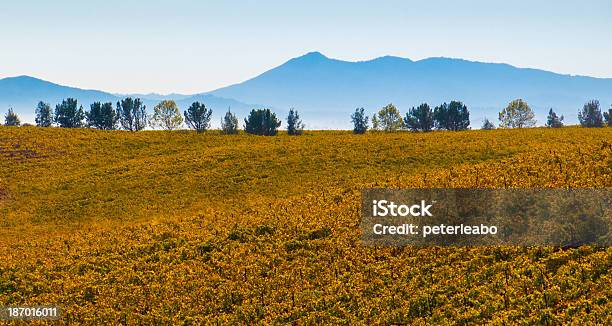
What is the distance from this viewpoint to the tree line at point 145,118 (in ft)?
411

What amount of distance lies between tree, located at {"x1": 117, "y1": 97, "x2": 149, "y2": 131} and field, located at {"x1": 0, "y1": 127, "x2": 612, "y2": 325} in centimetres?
9755

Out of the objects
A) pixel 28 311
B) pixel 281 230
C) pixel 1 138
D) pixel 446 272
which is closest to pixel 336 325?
pixel 446 272

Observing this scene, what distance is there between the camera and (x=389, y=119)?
14775 cm

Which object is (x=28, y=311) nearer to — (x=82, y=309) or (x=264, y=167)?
(x=82, y=309)

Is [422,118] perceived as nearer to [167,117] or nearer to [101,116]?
[167,117]

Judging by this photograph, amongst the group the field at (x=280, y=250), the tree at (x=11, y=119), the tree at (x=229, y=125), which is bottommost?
the field at (x=280, y=250)

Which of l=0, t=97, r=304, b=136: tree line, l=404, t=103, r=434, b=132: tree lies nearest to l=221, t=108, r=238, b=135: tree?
l=0, t=97, r=304, b=136: tree line

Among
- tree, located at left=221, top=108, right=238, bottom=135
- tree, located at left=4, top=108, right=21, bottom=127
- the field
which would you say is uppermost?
tree, located at left=4, top=108, right=21, bottom=127

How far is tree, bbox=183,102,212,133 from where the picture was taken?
14438cm

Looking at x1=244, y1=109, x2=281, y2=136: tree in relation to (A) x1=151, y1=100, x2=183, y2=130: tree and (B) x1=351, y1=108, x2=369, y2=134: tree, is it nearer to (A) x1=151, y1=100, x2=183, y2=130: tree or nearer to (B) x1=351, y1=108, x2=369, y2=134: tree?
(B) x1=351, y1=108, x2=369, y2=134: tree

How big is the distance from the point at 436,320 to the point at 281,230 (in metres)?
14.1

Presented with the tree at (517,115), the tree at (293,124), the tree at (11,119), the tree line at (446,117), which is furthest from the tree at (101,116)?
the tree at (517,115)

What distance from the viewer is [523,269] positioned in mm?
19141

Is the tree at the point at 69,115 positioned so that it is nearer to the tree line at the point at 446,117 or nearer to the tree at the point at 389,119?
the tree line at the point at 446,117
